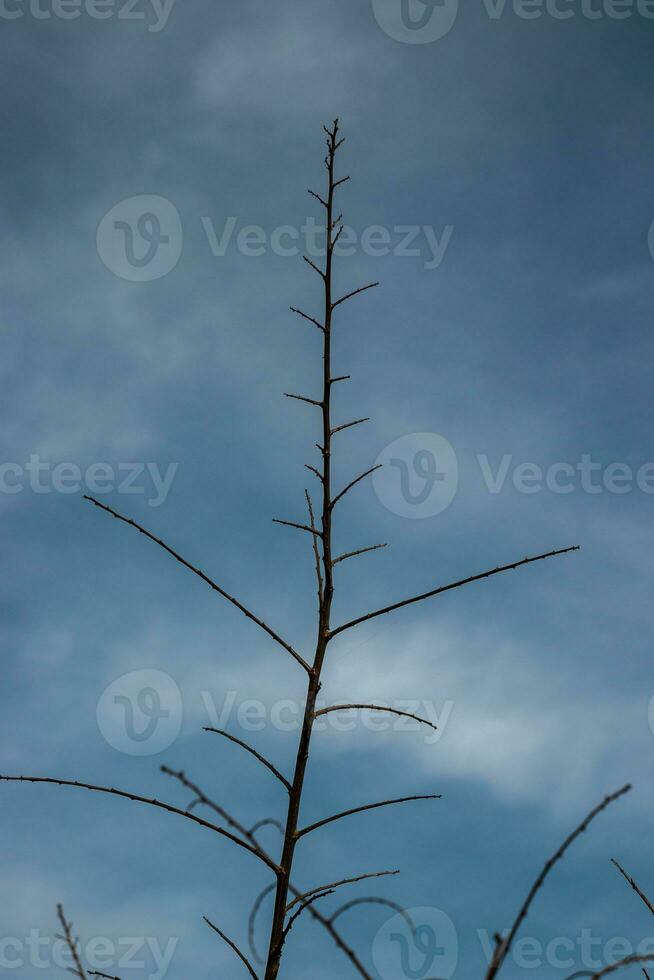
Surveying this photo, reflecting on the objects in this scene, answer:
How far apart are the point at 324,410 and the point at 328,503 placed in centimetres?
32

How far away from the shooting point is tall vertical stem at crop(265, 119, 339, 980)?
213cm

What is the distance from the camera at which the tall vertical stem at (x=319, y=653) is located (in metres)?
2.13

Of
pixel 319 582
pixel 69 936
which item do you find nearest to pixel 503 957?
pixel 69 936

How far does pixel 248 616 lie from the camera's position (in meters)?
2.70

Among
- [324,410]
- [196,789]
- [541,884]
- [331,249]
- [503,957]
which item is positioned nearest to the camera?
[503,957]

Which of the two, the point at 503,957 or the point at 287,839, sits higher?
the point at 287,839

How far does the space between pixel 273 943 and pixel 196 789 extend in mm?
516

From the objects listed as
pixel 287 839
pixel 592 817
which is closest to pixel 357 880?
pixel 287 839

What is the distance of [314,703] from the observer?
2.37 metres

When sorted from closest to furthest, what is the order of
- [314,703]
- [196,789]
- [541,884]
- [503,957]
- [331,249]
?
[503,957], [541,884], [196,789], [314,703], [331,249]

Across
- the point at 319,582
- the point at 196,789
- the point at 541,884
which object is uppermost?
Answer: the point at 319,582

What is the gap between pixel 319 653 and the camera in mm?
2498

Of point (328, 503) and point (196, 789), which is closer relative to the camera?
point (196, 789)

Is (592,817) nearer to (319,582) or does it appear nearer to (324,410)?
(319,582)
